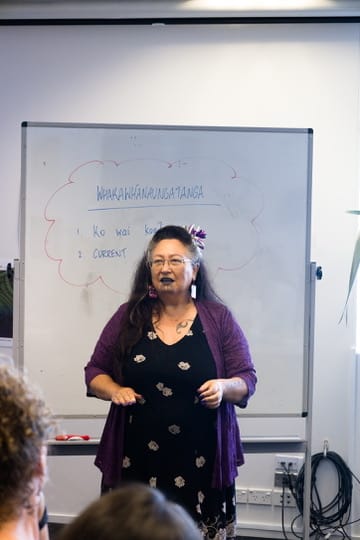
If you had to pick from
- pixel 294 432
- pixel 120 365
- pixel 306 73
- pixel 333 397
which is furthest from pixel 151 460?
pixel 306 73

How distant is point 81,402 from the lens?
6.97 feet

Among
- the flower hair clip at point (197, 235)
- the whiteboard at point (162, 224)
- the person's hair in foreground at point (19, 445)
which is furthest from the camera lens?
the whiteboard at point (162, 224)

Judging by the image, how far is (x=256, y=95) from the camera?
2.76 metres

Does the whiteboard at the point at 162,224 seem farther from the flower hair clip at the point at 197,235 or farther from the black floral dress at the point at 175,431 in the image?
the black floral dress at the point at 175,431

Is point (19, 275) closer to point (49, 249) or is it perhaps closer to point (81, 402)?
point (49, 249)

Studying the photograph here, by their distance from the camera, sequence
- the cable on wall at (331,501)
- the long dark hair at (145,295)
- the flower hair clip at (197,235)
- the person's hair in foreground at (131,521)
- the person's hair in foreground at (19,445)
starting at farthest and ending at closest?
the cable on wall at (331,501), the flower hair clip at (197,235), the long dark hair at (145,295), the person's hair in foreground at (19,445), the person's hair in foreground at (131,521)

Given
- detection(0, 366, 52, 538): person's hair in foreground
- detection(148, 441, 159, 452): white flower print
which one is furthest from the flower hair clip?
detection(0, 366, 52, 538): person's hair in foreground

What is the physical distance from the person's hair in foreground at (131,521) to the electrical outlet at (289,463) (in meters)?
2.21

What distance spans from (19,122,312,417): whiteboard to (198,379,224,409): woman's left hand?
17.3 inches

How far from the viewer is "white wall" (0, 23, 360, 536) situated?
2.73 m

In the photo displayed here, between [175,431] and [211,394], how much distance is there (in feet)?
0.51

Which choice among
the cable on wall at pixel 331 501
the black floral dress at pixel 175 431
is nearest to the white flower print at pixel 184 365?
the black floral dress at pixel 175 431

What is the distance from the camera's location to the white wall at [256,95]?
8.95ft

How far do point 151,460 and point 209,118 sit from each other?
170 cm
